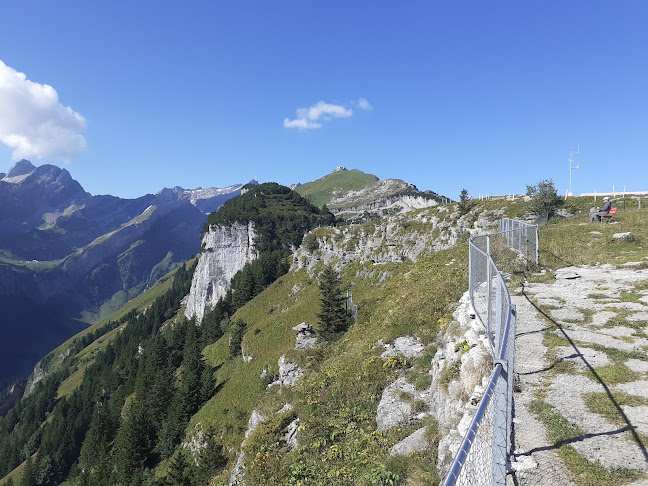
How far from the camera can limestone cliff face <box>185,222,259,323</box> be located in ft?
388

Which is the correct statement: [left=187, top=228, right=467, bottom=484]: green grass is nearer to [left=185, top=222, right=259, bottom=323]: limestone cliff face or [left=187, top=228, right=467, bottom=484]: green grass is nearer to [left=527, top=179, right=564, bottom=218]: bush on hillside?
[left=527, top=179, right=564, bottom=218]: bush on hillside

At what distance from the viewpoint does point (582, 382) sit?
22.1 feet

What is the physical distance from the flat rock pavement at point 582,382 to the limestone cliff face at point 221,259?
4362 inches

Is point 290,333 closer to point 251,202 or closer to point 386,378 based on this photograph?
point 386,378

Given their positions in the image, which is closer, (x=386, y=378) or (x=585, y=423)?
(x=585, y=423)

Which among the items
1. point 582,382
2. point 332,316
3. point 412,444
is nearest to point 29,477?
point 332,316

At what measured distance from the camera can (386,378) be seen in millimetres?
12977

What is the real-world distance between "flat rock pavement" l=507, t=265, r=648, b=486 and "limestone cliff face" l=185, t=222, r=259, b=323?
111m

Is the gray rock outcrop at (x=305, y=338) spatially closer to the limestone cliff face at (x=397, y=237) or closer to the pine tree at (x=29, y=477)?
the limestone cliff face at (x=397, y=237)

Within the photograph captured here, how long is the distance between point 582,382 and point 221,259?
4798 inches

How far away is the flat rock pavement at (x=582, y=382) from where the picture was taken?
4918mm

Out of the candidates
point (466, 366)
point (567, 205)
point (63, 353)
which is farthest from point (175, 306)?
point (466, 366)

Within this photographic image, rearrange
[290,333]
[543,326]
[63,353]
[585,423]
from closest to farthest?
[585,423] < [543,326] < [290,333] < [63,353]

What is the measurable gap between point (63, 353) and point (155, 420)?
196 meters
